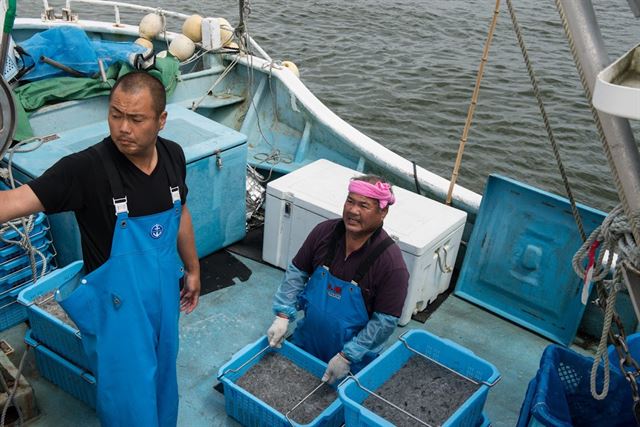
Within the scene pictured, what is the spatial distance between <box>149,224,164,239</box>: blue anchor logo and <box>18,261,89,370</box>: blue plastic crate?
823 mm

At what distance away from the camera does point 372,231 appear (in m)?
3.21

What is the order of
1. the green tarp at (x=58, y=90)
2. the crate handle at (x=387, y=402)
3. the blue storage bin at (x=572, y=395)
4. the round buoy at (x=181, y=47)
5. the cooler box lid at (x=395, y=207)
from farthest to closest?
the round buoy at (x=181, y=47) → the green tarp at (x=58, y=90) → the cooler box lid at (x=395, y=207) → the crate handle at (x=387, y=402) → the blue storage bin at (x=572, y=395)

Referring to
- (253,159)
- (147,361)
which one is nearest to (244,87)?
(253,159)

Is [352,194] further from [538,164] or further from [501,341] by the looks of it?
[538,164]

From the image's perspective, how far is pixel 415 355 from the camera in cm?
336

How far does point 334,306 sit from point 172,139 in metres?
1.90

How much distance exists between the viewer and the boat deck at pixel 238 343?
11.4ft

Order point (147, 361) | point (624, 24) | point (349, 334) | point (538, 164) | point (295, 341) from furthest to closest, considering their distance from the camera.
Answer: point (624, 24) → point (538, 164) → point (295, 341) → point (349, 334) → point (147, 361)

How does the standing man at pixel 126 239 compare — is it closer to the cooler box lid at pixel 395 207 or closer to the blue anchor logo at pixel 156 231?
the blue anchor logo at pixel 156 231

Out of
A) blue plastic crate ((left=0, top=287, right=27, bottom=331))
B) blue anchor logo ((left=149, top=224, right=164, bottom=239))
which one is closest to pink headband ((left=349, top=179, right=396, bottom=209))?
blue anchor logo ((left=149, top=224, right=164, bottom=239))

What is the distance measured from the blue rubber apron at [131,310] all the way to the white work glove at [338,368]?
2.83 feet

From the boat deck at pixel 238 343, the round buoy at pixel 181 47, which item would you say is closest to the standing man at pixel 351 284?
the boat deck at pixel 238 343

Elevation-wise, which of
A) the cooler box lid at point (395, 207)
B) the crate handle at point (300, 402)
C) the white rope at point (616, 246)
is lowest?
the crate handle at point (300, 402)

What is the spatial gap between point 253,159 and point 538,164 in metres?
4.97
